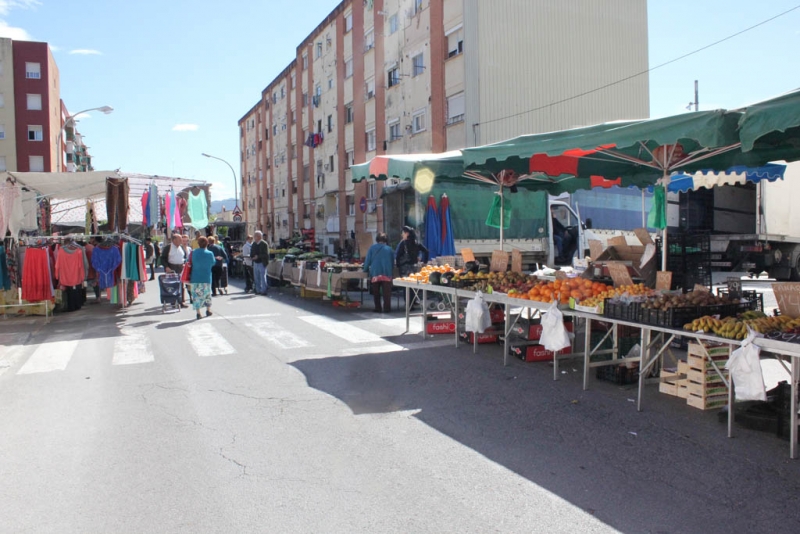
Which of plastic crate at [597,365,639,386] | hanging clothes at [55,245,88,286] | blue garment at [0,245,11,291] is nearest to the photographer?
plastic crate at [597,365,639,386]

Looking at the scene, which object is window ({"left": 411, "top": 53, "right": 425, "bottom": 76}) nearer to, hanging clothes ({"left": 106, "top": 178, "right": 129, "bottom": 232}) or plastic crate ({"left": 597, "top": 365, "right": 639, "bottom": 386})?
hanging clothes ({"left": 106, "top": 178, "right": 129, "bottom": 232})

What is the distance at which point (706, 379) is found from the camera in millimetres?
5926

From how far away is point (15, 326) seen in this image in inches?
488

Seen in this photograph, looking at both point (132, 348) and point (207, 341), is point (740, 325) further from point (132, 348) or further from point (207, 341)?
point (132, 348)

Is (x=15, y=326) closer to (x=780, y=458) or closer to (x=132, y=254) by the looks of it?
(x=132, y=254)

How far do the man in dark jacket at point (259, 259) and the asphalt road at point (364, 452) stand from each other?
845cm

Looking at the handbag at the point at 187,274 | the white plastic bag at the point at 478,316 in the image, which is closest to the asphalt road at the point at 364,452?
the white plastic bag at the point at 478,316

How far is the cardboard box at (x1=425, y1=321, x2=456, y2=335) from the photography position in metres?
10.4

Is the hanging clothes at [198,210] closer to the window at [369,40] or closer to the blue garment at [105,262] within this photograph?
the blue garment at [105,262]

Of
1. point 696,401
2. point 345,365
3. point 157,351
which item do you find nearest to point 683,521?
point 696,401

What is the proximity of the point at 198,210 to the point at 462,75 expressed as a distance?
10.7 metres

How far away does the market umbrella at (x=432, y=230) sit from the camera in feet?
48.1

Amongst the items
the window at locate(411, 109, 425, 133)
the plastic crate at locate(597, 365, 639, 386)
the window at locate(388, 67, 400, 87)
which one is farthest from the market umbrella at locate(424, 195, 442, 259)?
the window at locate(388, 67, 400, 87)

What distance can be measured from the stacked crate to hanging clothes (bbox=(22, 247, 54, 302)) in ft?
39.4
